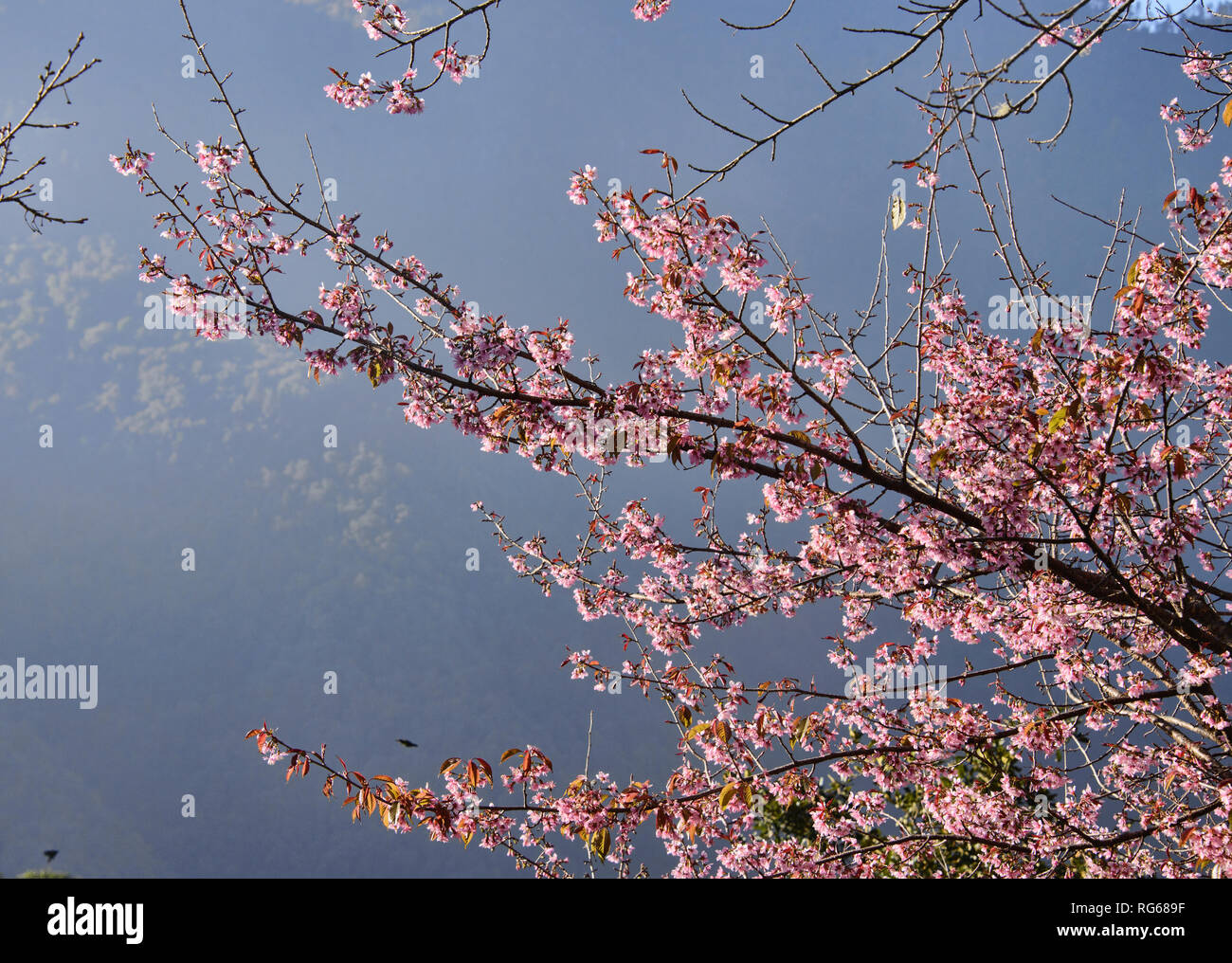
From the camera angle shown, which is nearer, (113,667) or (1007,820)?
(1007,820)

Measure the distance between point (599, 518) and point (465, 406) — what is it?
82.0 inches

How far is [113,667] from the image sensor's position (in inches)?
1091

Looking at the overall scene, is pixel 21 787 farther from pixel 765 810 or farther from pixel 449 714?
pixel 765 810

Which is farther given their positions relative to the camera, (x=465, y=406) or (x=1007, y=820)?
(x=1007, y=820)

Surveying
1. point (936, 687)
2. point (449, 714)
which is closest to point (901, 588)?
point (936, 687)

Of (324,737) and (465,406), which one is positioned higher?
(465,406)
